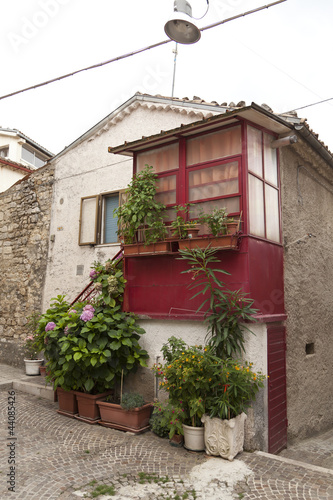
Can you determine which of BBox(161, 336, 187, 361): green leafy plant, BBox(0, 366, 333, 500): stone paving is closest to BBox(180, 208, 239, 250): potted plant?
BBox(161, 336, 187, 361): green leafy plant

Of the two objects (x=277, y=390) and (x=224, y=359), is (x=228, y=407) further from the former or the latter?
(x=277, y=390)

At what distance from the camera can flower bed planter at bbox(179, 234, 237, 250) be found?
17.1 feet

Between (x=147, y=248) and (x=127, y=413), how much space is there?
2.49m

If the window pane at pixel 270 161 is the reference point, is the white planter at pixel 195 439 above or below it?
below

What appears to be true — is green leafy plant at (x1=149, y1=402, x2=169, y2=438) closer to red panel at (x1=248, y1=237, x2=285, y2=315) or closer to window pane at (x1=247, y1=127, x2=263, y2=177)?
red panel at (x1=248, y1=237, x2=285, y2=315)

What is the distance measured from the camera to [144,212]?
6.06 meters

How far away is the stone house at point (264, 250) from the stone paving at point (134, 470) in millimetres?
812

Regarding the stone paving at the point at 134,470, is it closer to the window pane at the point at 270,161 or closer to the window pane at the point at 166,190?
the window pane at the point at 166,190

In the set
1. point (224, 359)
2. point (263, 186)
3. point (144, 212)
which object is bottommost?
point (224, 359)

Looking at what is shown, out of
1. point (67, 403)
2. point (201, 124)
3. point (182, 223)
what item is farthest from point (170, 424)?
point (201, 124)

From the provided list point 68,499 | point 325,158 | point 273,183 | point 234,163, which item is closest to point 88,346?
point 68,499

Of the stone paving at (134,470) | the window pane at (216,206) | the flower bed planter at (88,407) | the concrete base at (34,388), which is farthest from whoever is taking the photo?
the concrete base at (34,388)

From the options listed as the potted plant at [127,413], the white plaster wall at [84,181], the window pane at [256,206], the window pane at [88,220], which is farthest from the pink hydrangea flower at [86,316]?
the window pane at [88,220]

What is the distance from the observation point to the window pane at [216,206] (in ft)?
18.3
